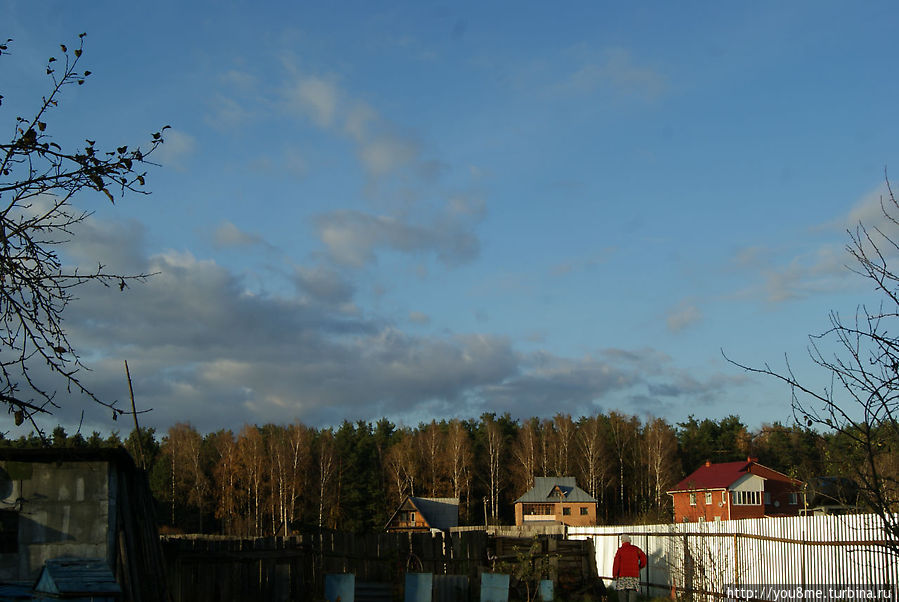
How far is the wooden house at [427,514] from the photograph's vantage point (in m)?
50.8

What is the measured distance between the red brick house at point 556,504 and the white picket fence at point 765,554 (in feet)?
140

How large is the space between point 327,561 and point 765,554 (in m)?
10.0

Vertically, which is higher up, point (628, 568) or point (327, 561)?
point (327, 561)

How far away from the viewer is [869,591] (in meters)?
13.8

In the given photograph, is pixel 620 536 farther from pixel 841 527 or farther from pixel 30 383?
pixel 30 383

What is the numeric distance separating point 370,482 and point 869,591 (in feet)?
213

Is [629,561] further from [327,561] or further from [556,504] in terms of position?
[556,504]

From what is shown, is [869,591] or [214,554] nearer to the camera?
[869,591]

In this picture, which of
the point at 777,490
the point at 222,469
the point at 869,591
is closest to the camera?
the point at 869,591

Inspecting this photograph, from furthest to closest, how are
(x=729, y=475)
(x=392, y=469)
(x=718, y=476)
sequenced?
(x=392, y=469) < (x=718, y=476) < (x=729, y=475)

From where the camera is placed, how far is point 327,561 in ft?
66.5

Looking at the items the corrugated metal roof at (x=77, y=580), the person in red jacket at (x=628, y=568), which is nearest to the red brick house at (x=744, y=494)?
the person in red jacket at (x=628, y=568)

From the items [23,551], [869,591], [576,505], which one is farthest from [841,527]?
[576,505]

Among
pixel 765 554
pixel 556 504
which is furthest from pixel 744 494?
pixel 765 554
